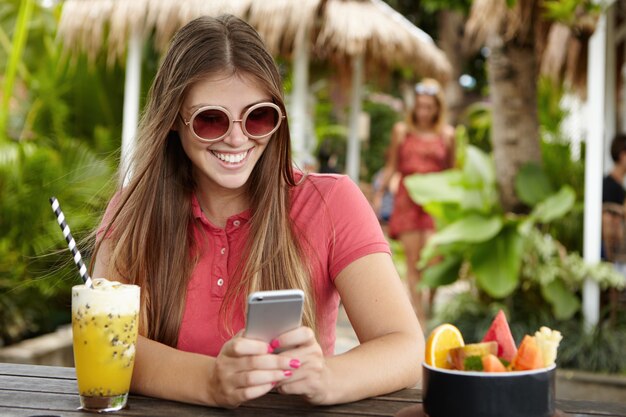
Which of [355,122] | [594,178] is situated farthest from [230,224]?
[355,122]

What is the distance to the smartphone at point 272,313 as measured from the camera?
1368 millimetres

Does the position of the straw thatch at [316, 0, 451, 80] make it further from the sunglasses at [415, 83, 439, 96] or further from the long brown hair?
the long brown hair

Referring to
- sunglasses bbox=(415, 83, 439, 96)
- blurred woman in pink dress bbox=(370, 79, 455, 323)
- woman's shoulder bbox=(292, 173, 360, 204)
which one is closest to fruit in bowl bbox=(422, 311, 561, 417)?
woman's shoulder bbox=(292, 173, 360, 204)

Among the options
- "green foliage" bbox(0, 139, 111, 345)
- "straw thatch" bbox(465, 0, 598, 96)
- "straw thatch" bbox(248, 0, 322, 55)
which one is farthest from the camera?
"straw thatch" bbox(248, 0, 322, 55)

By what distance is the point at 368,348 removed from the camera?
5.84 feet

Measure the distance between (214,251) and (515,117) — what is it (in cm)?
475

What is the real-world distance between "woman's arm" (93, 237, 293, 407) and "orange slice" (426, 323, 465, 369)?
→ 24 centimetres

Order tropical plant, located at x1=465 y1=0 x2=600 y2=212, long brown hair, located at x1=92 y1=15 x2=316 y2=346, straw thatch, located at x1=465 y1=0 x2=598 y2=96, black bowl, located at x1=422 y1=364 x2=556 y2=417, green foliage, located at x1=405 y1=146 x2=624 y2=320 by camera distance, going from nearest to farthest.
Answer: black bowl, located at x1=422 y1=364 x2=556 y2=417
long brown hair, located at x1=92 y1=15 x2=316 y2=346
green foliage, located at x1=405 y1=146 x2=624 y2=320
straw thatch, located at x1=465 y1=0 x2=598 y2=96
tropical plant, located at x1=465 y1=0 x2=600 y2=212

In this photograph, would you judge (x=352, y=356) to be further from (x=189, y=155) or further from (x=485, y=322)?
(x=485, y=322)

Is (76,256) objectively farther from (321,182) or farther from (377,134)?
(377,134)

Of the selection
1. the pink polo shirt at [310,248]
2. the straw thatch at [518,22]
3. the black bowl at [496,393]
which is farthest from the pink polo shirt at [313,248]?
the straw thatch at [518,22]

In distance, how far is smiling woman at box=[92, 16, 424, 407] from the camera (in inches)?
74.2

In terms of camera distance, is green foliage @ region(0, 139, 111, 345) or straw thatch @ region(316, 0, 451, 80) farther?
straw thatch @ region(316, 0, 451, 80)

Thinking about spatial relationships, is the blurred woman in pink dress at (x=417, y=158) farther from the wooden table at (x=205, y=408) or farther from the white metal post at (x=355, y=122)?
the wooden table at (x=205, y=408)
